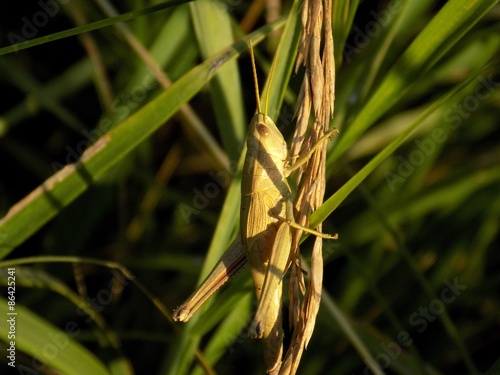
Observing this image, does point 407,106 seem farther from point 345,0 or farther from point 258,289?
point 258,289

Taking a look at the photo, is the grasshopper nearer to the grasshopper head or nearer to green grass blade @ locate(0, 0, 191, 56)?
the grasshopper head

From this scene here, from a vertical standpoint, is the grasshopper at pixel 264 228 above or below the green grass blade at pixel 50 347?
below

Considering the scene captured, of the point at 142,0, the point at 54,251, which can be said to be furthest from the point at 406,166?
the point at 54,251

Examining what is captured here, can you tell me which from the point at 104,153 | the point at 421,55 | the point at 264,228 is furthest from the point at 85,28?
the point at 421,55

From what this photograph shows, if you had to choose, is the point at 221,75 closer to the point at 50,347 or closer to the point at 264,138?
the point at 264,138

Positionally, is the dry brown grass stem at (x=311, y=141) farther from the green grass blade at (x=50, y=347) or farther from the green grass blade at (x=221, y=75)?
the green grass blade at (x=50, y=347)

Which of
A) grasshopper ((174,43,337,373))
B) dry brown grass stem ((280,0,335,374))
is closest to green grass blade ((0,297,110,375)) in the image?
grasshopper ((174,43,337,373))

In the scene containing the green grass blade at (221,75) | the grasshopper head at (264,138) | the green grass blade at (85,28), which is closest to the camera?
the green grass blade at (85,28)

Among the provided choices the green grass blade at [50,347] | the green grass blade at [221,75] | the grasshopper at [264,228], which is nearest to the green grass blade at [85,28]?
the grasshopper at [264,228]
